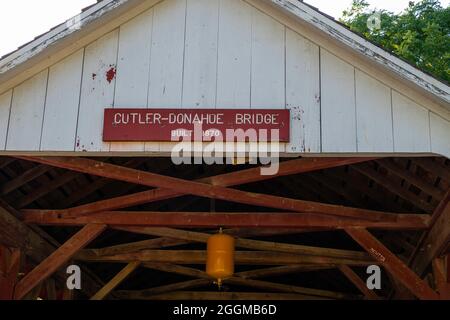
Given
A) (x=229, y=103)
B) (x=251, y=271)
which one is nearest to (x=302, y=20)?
(x=229, y=103)

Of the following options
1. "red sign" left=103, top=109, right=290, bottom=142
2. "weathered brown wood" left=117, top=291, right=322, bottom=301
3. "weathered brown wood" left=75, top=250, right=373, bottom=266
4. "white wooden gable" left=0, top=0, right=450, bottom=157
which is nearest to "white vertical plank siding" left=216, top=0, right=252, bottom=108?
"white wooden gable" left=0, top=0, right=450, bottom=157

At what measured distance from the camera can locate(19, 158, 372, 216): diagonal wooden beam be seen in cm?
662

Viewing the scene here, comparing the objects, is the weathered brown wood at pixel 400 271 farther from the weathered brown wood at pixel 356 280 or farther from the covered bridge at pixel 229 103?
the weathered brown wood at pixel 356 280

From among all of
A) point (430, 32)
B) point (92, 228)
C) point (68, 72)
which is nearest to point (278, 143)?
point (68, 72)

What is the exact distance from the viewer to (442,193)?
717 centimetres

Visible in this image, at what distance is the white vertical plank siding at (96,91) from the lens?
620 centimetres

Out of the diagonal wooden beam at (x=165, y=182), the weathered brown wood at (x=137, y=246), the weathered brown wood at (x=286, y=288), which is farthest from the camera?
the weathered brown wood at (x=286, y=288)

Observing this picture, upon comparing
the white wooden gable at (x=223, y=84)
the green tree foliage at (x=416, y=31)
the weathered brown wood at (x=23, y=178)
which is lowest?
the weathered brown wood at (x=23, y=178)

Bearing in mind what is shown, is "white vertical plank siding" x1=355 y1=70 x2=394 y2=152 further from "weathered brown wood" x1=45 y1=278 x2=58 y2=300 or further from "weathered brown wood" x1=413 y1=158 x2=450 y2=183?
"weathered brown wood" x1=45 y1=278 x2=58 y2=300

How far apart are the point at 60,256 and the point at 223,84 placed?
8.78 feet

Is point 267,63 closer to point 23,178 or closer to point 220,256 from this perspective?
point 220,256

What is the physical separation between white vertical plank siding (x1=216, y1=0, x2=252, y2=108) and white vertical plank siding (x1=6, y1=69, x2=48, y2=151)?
145 centimetres

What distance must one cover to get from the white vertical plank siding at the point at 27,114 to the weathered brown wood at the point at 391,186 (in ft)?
10.9

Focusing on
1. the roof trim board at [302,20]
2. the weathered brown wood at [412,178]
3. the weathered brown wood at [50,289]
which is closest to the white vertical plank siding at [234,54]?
the roof trim board at [302,20]
